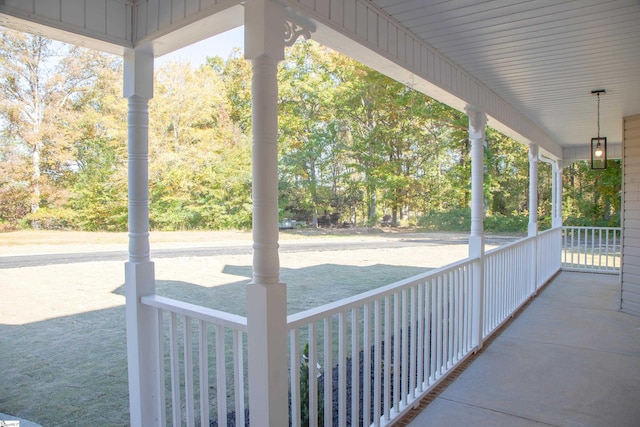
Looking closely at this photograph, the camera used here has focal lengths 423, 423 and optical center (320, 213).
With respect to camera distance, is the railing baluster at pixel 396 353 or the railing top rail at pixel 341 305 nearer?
the railing top rail at pixel 341 305

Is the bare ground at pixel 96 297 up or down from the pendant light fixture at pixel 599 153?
down

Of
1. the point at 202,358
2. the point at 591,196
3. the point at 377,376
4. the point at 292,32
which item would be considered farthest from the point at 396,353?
the point at 591,196

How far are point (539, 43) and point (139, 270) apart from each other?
3.19 m

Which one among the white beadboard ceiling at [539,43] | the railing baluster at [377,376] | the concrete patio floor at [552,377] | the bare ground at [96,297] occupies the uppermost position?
the white beadboard ceiling at [539,43]

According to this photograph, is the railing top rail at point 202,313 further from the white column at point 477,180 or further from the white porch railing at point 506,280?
the white porch railing at point 506,280

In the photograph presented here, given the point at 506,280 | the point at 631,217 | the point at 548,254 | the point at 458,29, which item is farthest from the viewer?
the point at 548,254

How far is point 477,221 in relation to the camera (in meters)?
4.38

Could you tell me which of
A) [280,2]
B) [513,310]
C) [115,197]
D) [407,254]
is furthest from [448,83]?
[115,197]

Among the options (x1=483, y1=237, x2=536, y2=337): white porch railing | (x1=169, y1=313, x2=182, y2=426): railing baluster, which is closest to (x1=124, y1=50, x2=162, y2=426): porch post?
(x1=169, y1=313, x2=182, y2=426): railing baluster

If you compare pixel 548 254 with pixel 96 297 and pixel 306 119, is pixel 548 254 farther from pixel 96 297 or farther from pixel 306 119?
pixel 306 119

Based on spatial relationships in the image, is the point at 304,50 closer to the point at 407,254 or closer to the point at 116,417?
the point at 407,254

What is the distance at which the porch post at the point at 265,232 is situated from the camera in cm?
181

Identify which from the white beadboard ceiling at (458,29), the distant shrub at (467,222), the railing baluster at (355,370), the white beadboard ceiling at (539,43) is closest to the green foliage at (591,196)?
the distant shrub at (467,222)

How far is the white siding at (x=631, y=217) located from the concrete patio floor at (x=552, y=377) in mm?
337
